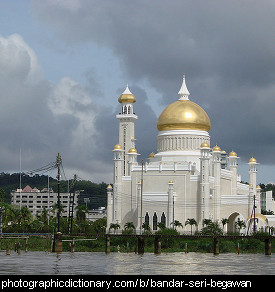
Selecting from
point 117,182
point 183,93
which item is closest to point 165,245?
point 117,182

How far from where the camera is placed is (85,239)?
245 feet

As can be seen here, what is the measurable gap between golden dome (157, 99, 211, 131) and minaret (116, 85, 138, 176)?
5.57 metres

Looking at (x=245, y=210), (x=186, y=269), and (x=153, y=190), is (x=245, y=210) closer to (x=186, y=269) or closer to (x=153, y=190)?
(x=153, y=190)

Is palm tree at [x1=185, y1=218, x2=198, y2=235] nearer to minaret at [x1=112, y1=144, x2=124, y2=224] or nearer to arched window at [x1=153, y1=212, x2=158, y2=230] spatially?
arched window at [x1=153, y1=212, x2=158, y2=230]

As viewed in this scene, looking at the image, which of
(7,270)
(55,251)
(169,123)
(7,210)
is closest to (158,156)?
(169,123)

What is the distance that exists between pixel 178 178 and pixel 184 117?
9.95 metres

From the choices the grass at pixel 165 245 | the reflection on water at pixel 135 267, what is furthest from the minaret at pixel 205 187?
the reflection on water at pixel 135 267

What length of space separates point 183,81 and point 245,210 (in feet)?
73.1

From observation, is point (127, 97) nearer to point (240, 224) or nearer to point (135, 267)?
point (240, 224)

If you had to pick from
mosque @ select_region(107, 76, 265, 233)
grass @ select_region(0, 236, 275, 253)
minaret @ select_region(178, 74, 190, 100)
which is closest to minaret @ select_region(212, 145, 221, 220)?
mosque @ select_region(107, 76, 265, 233)

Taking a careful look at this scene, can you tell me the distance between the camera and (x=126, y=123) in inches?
4390

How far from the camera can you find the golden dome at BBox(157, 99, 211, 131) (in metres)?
107

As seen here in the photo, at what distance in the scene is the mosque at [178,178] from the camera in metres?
99.3

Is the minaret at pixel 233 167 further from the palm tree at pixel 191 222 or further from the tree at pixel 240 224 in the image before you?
the palm tree at pixel 191 222
